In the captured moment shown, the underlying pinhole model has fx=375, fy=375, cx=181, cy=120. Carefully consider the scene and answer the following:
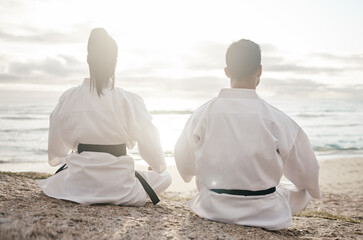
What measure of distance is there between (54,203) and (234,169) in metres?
1.66

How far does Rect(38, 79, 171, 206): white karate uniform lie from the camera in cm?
351

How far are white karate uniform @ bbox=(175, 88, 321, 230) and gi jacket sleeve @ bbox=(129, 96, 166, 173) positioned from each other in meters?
A: 0.52

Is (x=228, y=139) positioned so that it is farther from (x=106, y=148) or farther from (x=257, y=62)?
(x=106, y=148)

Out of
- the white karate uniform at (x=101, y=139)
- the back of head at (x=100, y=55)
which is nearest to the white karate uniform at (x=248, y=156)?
the white karate uniform at (x=101, y=139)

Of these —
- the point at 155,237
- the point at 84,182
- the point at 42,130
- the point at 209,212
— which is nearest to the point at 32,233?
the point at 155,237

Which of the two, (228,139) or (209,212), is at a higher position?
(228,139)

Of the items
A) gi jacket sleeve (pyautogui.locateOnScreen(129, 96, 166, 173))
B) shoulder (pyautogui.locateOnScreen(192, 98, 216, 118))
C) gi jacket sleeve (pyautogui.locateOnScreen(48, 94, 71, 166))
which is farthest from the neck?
gi jacket sleeve (pyautogui.locateOnScreen(48, 94, 71, 166))

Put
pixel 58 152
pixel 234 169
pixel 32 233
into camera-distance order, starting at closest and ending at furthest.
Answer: pixel 32 233 < pixel 234 169 < pixel 58 152

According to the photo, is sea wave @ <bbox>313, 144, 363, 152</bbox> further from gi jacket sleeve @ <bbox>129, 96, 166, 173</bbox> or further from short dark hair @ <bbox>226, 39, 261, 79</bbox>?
short dark hair @ <bbox>226, 39, 261, 79</bbox>

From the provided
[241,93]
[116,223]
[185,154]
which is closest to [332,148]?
[185,154]

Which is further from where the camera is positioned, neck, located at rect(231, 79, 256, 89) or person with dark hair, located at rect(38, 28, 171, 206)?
person with dark hair, located at rect(38, 28, 171, 206)

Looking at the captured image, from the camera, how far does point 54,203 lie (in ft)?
11.1

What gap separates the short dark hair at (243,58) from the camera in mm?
3014

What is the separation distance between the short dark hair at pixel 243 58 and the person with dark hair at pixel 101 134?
1.03 meters
